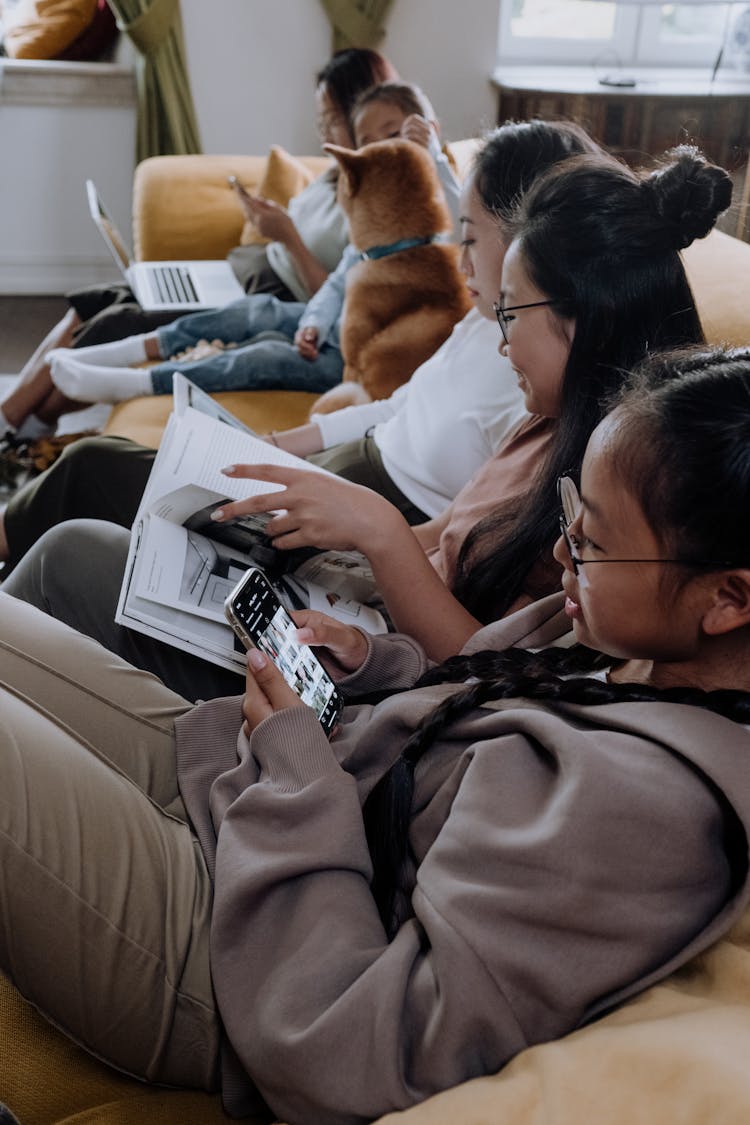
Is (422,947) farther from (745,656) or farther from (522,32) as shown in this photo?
(522,32)

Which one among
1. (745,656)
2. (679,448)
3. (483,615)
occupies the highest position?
(679,448)

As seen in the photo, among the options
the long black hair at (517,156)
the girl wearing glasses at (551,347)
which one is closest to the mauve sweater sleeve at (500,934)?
the girl wearing glasses at (551,347)

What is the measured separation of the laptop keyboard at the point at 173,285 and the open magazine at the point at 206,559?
4.84 feet

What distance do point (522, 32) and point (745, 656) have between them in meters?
3.76

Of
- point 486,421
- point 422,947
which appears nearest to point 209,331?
point 486,421

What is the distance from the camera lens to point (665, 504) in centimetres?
82

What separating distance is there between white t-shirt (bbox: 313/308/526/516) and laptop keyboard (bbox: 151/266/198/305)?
1222 mm

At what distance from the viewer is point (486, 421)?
1574mm

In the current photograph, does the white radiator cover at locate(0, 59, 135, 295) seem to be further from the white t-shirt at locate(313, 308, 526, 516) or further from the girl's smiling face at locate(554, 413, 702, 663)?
the girl's smiling face at locate(554, 413, 702, 663)

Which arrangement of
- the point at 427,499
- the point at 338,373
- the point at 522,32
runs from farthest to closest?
1. the point at 522,32
2. the point at 338,373
3. the point at 427,499

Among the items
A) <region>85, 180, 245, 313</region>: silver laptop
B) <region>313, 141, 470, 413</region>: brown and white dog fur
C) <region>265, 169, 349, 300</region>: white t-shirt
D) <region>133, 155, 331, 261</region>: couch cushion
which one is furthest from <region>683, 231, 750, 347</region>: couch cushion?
<region>133, 155, 331, 261</region>: couch cushion

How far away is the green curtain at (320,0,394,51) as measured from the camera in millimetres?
3893

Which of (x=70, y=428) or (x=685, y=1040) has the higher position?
(x=685, y=1040)

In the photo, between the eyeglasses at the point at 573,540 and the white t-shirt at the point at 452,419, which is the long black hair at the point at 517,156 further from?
the eyeglasses at the point at 573,540
